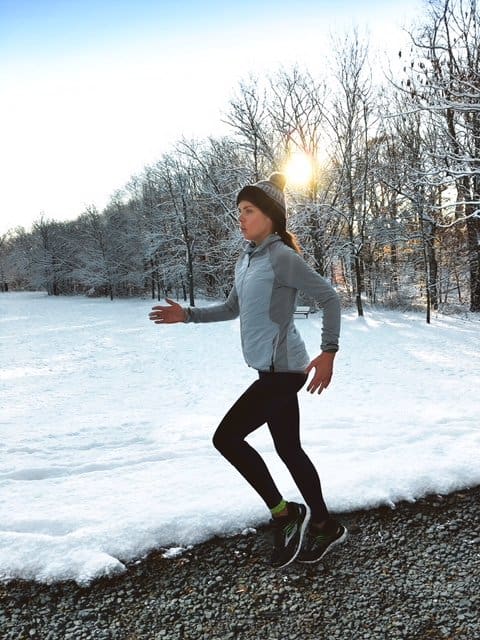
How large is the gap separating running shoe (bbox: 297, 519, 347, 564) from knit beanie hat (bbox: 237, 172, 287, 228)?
5.99ft

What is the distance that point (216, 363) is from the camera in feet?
36.0

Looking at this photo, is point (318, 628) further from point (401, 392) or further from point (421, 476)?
point (401, 392)

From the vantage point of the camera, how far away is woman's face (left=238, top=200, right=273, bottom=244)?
2.49 m

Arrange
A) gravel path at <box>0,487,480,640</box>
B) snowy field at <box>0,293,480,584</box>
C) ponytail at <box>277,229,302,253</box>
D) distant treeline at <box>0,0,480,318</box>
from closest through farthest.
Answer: gravel path at <box>0,487,480,640</box> < ponytail at <box>277,229,302,253</box> < snowy field at <box>0,293,480,584</box> < distant treeline at <box>0,0,480,318</box>

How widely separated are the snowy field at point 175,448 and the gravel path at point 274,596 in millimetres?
165

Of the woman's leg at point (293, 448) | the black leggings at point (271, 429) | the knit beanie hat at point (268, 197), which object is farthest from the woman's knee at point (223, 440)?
the knit beanie hat at point (268, 197)

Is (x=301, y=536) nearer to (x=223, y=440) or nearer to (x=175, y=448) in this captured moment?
(x=223, y=440)

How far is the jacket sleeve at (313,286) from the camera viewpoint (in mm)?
2324

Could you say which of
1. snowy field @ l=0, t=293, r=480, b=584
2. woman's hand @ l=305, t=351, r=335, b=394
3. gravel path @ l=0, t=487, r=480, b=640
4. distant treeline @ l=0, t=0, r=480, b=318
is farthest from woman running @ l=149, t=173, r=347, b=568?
distant treeline @ l=0, t=0, r=480, b=318

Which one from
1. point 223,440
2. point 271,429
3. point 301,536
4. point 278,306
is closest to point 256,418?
point 271,429

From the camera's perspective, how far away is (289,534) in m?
2.53

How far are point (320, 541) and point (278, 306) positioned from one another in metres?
1.40

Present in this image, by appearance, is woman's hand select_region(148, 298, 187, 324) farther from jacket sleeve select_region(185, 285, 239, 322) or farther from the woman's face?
the woman's face

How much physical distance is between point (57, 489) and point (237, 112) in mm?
22555
